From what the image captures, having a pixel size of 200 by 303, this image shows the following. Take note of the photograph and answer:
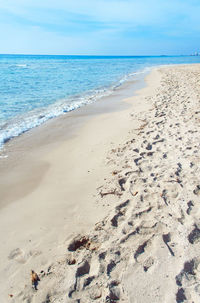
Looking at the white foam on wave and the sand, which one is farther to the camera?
the white foam on wave

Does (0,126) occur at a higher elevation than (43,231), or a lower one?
higher

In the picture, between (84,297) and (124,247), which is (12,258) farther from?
(124,247)

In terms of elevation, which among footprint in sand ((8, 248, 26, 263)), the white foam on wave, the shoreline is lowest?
footprint in sand ((8, 248, 26, 263))

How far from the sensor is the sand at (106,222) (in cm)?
222

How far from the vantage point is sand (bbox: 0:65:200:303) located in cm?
222

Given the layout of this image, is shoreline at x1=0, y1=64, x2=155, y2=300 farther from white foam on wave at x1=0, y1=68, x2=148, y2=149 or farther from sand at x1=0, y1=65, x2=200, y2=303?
white foam on wave at x1=0, y1=68, x2=148, y2=149

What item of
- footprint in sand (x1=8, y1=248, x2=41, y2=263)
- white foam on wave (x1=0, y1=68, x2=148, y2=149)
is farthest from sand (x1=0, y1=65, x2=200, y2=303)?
white foam on wave (x1=0, y1=68, x2=148, y2=149)

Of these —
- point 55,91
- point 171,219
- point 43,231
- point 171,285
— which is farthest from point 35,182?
point 55,91

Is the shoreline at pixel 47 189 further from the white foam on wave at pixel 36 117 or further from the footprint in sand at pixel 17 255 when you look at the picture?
the white foam on wave at pixel 36 117

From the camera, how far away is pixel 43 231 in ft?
10.2

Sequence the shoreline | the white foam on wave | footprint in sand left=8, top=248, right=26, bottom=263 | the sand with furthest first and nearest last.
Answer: the white foam on wave → the shoreline → footprint in sand left=8, top=248, right=26, bottom=263 → the sand

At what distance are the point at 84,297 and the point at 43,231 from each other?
1209 mm

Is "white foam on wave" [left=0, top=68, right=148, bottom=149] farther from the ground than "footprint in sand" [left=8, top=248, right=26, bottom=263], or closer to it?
farther from the ground

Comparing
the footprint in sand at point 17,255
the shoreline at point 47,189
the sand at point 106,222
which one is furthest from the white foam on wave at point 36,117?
the footprint in sand at point 17,255
